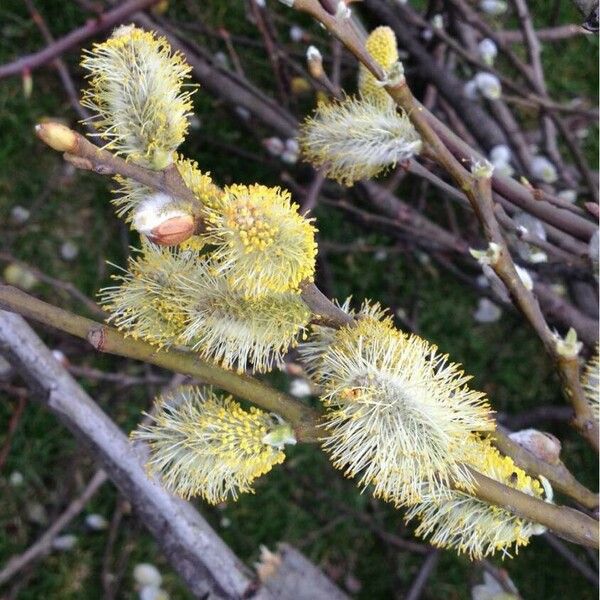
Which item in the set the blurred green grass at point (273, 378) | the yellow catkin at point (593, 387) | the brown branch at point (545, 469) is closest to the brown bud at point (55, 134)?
the brown branch at point (545, 469)

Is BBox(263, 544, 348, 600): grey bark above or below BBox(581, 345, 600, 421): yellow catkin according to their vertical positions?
below

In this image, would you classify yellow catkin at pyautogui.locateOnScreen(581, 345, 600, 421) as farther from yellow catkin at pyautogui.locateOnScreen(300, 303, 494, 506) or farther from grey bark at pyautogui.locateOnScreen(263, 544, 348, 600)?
grey bark at pyautogui.locateOnScreen(263, 544, 348, 600)

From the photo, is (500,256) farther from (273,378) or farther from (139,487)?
(273,378)

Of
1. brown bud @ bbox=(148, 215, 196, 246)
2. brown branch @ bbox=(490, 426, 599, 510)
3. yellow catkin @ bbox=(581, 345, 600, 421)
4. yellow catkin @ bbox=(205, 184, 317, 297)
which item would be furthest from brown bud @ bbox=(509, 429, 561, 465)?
brown bud @ bbox=(148, 215, 196, 246)

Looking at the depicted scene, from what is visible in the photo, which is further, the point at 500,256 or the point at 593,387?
the point at 593,387

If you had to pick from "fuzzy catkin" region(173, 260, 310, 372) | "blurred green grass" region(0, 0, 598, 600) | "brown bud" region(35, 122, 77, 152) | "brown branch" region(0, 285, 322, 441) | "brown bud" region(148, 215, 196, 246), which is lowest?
"blurred green grass" region(0, 0, 598, 600)

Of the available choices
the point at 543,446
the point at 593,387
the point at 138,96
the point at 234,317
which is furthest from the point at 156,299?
the point at 593,387

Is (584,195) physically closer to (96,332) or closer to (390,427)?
(390,427)
